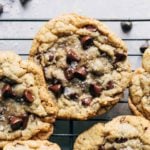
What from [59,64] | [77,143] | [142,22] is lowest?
[77,143]

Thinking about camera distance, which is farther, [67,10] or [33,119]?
[67,10]

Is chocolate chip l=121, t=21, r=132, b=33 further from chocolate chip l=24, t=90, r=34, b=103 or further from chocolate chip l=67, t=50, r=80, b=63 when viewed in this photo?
chocolate chip l=24, t=90, r=34, b=103

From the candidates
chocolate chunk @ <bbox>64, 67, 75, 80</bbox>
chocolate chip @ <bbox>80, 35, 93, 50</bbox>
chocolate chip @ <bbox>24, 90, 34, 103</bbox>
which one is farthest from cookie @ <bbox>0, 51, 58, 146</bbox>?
chocolate chip @ <bbox>80, 35, 93, 50</bbox>

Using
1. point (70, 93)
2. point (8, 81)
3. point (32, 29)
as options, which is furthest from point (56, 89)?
point (32, 29)

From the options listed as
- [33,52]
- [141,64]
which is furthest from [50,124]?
[141,64]

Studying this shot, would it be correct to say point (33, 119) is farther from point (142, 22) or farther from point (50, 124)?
point (142, 22)

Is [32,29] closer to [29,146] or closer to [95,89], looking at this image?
[95,89]
